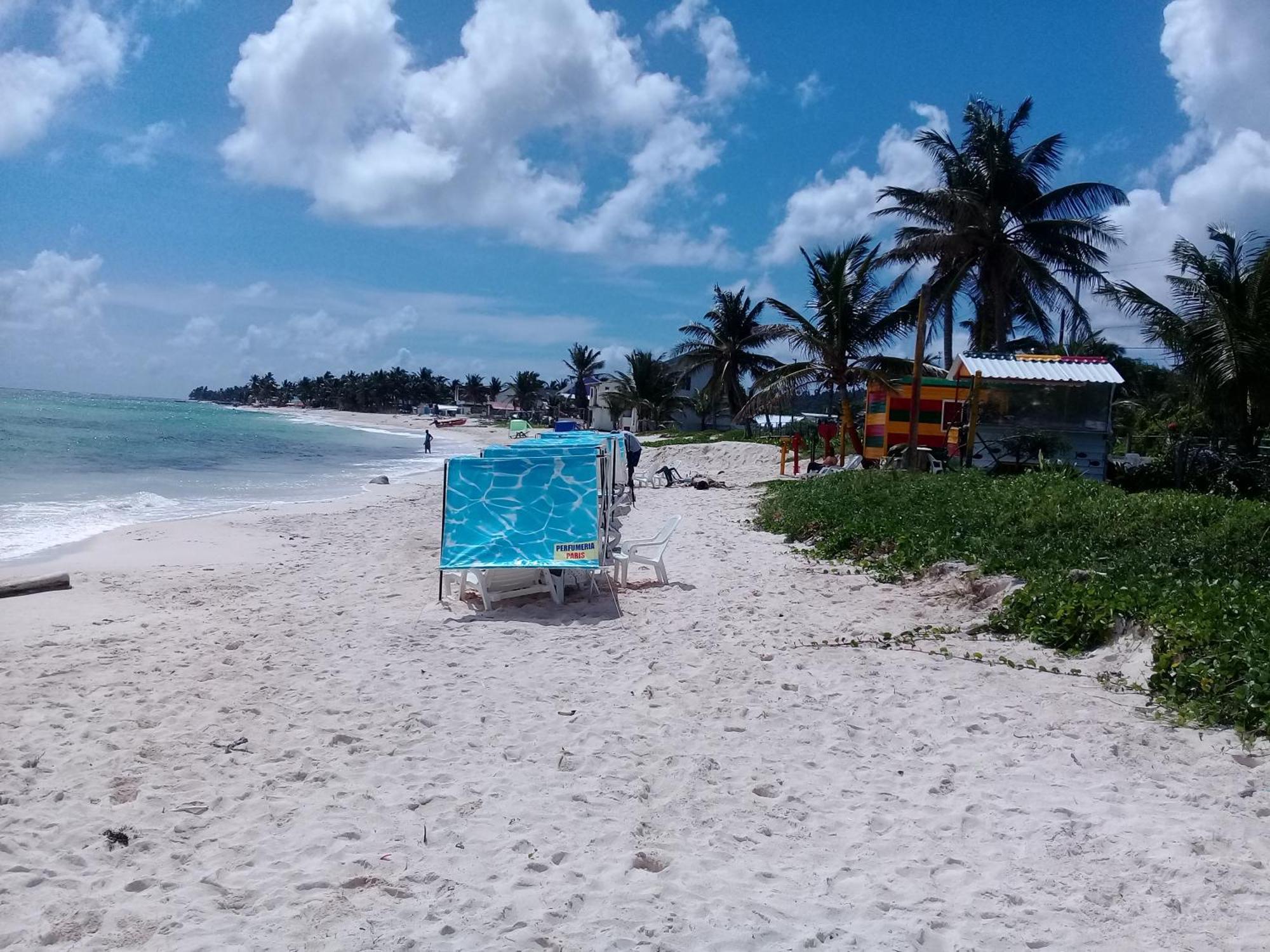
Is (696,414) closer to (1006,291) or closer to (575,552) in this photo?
(1006,291)

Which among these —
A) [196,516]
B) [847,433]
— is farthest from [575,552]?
[847,433]

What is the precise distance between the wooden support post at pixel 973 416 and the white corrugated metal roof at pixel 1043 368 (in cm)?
21

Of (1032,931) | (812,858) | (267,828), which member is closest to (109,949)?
(267,828)

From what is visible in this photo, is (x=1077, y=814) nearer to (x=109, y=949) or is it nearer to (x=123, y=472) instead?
(x=109, y=949)

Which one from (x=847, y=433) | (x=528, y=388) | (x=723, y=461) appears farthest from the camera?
(x=528, y=388)

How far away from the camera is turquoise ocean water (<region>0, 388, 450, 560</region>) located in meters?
14.9

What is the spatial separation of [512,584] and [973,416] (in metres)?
9.45

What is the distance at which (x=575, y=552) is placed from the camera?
7363mm

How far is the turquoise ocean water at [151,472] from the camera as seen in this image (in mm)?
14938

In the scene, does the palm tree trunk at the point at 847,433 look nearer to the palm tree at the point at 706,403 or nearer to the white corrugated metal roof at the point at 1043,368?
the white corrugated metal roof at the point at 1043,368

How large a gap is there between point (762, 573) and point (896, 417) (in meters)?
8.74

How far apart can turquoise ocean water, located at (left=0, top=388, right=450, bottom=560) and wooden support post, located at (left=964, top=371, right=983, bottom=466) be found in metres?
13.0

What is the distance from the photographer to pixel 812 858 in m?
3.33

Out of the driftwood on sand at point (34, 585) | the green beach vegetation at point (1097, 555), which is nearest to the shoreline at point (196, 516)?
the driftwood on sand at point (34, 585)
